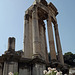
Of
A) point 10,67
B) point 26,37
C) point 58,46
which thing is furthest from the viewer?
point 58,46

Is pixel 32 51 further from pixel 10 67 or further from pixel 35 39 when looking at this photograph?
pixel 10 67

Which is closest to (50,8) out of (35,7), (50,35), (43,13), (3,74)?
(43,13)

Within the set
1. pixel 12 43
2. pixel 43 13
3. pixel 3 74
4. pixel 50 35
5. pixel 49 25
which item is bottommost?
pixel 3 74

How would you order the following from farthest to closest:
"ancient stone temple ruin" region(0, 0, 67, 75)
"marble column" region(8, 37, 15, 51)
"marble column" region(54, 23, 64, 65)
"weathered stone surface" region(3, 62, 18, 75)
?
"marble column" region(54, 23, 64, 65) < "marble column" region(8, 37, 15, 51) < "ancient stone temple ruin" region(0, 0, 67, 75) < "weathered stone surface" region(3, 62, 18, 75)

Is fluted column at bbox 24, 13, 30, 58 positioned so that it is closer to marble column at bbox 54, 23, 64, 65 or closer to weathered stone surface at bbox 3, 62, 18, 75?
marble column at bbox 54, 23, 64, 65

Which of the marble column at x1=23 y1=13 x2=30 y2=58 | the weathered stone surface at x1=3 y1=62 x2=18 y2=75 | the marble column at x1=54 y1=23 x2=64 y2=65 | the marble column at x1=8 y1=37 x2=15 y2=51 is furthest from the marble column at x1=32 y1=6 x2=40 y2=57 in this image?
the marble column at x1=54 y1=23 x2=64 y2=65

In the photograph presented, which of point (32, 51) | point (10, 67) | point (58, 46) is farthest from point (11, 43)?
point (58, 46)

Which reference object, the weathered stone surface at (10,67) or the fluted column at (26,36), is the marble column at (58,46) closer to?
the fluted column at (26,36)

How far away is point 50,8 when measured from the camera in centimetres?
2312

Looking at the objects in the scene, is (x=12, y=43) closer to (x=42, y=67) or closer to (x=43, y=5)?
(x=42, y=67)

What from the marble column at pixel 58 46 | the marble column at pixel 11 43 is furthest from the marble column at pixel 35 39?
the marble column at pixel 58 46

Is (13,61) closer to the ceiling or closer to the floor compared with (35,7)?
closer to the floor

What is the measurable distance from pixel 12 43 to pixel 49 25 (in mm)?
8479

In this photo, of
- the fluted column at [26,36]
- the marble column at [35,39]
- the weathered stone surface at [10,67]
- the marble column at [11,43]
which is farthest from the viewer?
the fluted column at [26,36]
